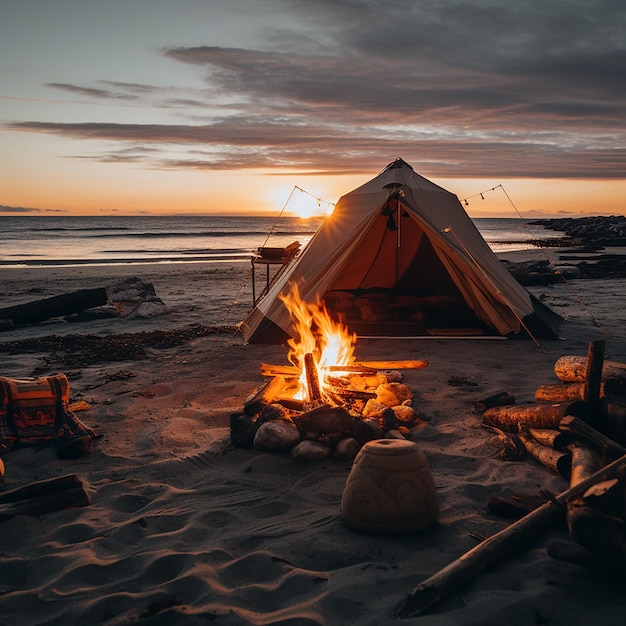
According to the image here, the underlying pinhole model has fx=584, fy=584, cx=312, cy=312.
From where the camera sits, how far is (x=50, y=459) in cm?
477

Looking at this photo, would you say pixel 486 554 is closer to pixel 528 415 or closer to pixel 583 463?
pixel 583 463

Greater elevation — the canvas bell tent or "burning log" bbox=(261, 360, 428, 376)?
the canvas bell tent

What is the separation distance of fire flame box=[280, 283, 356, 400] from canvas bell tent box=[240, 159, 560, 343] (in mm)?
116

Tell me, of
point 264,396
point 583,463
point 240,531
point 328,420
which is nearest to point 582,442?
point 583,463

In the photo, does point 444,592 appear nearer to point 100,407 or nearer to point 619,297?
point 100,407

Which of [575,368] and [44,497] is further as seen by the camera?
[575,368]

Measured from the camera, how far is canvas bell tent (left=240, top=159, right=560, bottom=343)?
8531mm

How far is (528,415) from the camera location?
4773 mm

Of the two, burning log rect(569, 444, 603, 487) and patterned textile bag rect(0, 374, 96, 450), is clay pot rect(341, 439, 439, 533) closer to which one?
burning log rect(569, 444, 603, 487)

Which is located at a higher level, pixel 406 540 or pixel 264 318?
pixel 264 318

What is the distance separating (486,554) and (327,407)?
2017 millimetres

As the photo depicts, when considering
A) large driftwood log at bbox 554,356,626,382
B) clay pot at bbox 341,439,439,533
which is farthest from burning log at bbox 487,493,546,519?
large driftwood log at bbox 554,356,626,382

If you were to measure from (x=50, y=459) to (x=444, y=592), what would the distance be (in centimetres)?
341

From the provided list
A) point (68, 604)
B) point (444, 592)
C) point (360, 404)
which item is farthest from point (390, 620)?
point (360, 404)
